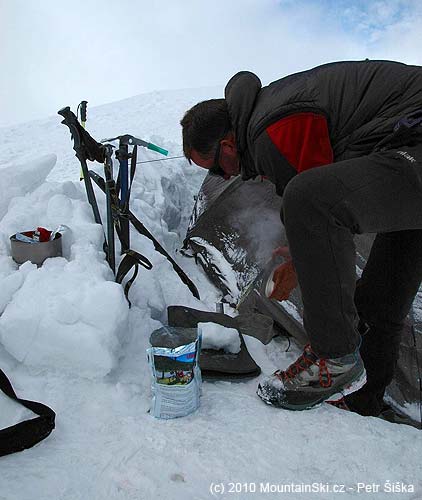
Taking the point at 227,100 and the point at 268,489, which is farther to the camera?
the point at 227,100

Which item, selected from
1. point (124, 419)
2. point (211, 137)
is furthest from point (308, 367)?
point (211, 137)

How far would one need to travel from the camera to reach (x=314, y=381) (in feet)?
5.38

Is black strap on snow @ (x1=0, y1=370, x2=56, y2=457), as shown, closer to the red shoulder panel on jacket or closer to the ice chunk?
the ice chunk

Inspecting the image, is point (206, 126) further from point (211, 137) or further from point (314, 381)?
point (314, 381)

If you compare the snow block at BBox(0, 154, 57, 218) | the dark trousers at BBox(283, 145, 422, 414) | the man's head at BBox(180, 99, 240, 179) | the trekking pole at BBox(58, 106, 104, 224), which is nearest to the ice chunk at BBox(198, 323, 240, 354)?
the dark trousers at BBox(283, 145, 422, 414)

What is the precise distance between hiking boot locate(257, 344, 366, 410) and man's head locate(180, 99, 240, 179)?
29.2 inches

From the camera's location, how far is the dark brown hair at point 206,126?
1.68 meters

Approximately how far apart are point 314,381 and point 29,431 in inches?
36.4

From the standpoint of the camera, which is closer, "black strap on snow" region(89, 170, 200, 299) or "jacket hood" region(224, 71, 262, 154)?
"jacket hood" region(224, 71, 262, 154)

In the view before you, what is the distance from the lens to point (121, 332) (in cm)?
191

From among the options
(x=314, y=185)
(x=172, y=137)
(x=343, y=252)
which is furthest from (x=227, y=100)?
(x=172, y=137)

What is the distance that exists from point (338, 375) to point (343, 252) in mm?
433

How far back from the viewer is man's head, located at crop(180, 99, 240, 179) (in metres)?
1.68

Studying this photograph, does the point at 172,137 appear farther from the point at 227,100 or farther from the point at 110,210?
the point at 227,100
